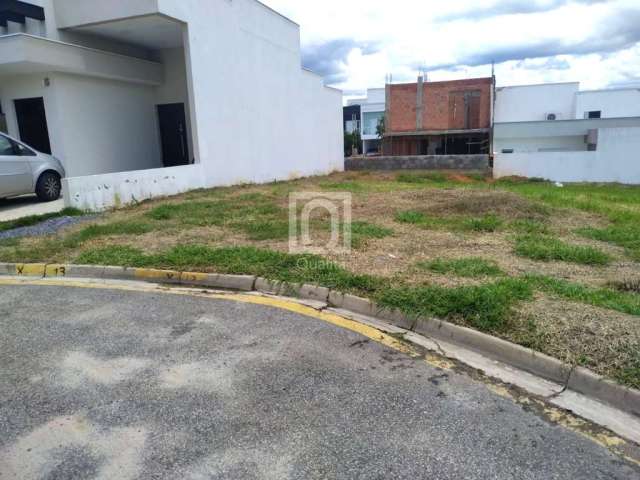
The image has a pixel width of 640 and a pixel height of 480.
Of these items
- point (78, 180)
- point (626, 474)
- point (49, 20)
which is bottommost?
point (626, 474)

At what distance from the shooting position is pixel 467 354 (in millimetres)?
4012

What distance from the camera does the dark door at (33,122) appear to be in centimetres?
1332

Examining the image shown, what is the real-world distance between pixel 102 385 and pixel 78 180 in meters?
8.01

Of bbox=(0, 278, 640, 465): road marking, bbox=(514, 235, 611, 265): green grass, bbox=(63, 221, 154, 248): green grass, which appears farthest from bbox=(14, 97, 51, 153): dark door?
bbox=(514, 235, 611, 265): green grass

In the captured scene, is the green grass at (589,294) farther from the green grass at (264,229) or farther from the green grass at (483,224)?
the green grass at (264,229)

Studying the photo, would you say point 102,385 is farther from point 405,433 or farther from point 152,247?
point 152,247

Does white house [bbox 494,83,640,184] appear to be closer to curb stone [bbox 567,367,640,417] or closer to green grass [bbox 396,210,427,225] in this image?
green grass [bbox 396,210,427,225]

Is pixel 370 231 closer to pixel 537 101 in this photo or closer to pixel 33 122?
pixel 33 122

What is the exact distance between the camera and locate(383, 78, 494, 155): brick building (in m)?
46.8

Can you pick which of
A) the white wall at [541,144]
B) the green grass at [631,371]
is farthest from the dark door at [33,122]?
the white wall at [541,144]

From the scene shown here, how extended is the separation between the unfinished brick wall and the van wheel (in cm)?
4068

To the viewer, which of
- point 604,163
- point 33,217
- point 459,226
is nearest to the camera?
point 459,226

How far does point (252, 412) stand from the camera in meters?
3.14

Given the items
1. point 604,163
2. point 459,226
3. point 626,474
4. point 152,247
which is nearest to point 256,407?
point 626,474
